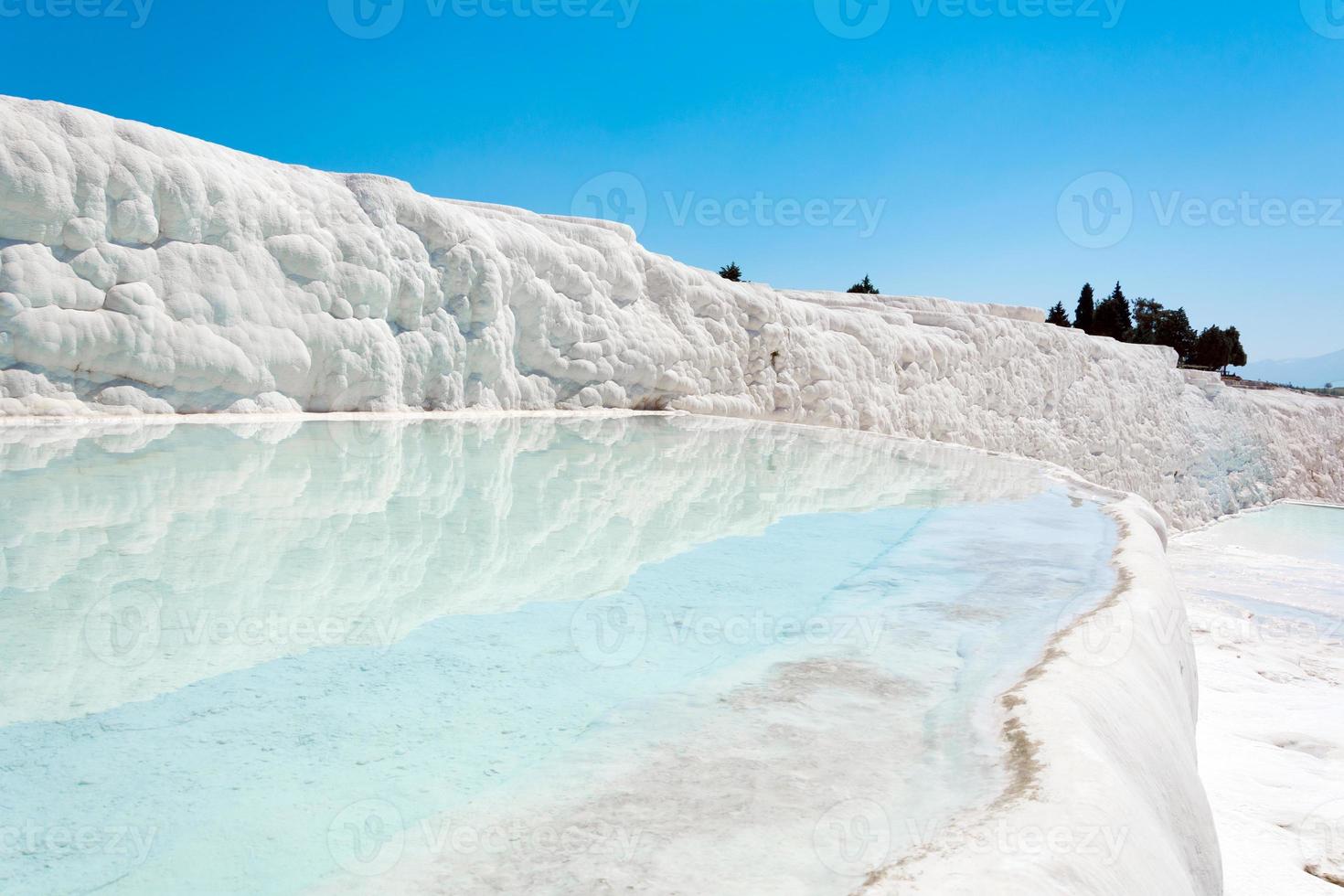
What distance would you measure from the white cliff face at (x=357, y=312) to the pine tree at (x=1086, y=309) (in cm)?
1923

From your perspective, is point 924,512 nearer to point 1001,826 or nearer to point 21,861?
point 1001,826

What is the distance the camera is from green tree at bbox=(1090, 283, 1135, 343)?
104ft

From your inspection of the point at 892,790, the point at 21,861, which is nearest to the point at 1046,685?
the point at 892,790

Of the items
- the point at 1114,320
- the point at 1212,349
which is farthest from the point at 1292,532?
the point at 1212,349

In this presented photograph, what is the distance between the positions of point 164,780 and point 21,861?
0.86 ft

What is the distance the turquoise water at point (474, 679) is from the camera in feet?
4.58

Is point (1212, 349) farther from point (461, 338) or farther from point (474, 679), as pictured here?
point (474, 679)

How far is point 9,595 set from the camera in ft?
7.87

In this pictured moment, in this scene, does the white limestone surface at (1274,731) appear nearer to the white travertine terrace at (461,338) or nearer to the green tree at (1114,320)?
the white travertine terrace at (461,338)

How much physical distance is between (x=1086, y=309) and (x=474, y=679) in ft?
117

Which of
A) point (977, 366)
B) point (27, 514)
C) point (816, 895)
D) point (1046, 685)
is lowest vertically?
point (816, 895)

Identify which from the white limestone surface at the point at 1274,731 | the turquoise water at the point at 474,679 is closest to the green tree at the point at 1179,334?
the white limestone surface at the point at 1274,731

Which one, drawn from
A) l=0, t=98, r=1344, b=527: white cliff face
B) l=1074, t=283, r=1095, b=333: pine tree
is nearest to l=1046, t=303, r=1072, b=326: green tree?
l=1074, t=283, r=1095, b=333: pine tree

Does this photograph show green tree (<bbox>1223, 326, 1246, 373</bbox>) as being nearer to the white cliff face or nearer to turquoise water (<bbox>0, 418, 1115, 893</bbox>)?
the white cliff face
